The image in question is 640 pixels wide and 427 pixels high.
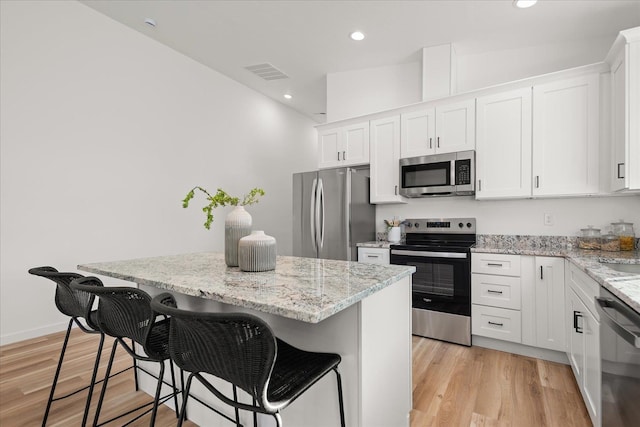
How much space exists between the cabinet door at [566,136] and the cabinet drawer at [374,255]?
4.91 ft

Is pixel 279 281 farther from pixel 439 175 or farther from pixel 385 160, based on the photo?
pixel 385 160

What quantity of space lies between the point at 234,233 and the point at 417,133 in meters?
2.49

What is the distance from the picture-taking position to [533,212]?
3215mm

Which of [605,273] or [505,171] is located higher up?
[505,171]

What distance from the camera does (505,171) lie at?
3059 mm

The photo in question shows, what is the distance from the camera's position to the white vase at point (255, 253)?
163 cm

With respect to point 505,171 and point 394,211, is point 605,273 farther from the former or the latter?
point 394,211

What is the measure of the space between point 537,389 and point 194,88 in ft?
15.7

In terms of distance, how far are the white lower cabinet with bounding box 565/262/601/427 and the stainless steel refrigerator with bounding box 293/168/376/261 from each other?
6.50 ft

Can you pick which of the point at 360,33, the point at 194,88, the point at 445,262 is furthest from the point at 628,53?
the point at 194,88

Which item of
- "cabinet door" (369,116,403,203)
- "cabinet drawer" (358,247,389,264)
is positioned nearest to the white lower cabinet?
"cabinet drawer" (358,247,389,264)

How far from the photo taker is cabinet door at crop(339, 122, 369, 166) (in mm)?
3879

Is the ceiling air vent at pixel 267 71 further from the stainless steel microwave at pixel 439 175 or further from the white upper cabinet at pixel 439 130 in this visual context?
the stainless steel microwave at pixel 439 175

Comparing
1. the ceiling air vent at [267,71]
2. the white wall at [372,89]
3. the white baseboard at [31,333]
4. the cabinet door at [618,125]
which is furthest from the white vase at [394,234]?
the white baseboard at [31,333]
